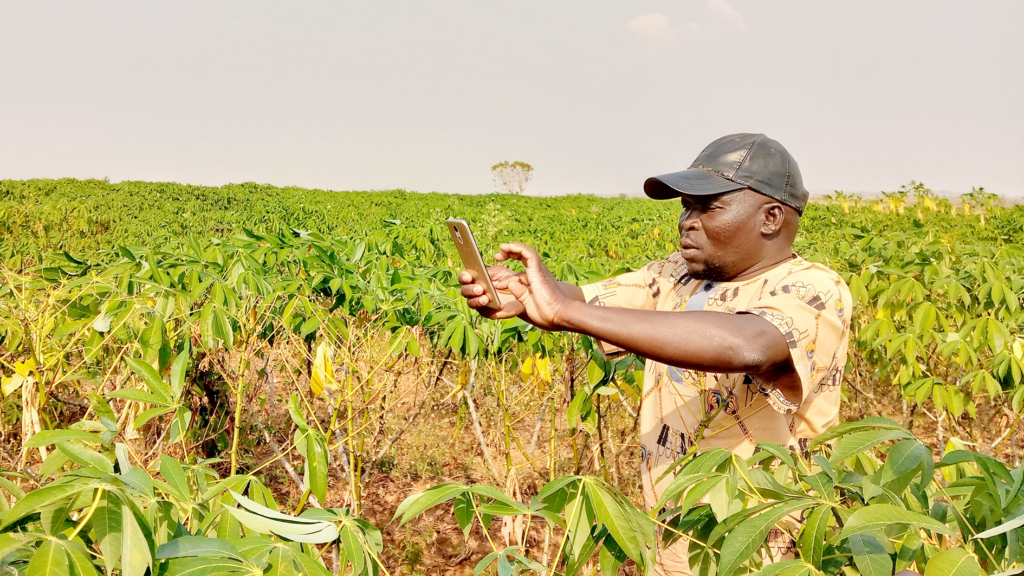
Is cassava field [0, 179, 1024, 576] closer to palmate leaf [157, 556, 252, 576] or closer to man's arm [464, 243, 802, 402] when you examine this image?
palmate leaf [157, 556, 252, 576]

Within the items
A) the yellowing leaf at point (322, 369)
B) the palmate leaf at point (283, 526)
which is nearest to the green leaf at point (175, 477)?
the palmate leaf at point (283, 526)

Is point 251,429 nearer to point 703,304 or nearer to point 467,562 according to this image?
point 467,562

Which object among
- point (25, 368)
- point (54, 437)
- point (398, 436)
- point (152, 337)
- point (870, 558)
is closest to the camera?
point (870, 558)

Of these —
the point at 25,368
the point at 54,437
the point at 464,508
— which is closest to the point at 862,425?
the point at 464,508

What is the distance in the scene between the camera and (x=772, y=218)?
1198mm

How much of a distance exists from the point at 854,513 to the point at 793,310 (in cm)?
50

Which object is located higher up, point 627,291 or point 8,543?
point 627,291

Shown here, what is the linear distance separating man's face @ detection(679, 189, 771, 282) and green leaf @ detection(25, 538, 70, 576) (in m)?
1.03

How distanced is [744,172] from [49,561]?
3.57 feet

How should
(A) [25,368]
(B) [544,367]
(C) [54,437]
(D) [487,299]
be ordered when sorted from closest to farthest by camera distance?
(C) [54,437]
(D) [487,299]
(A) [25,368]
(B) [544,367]

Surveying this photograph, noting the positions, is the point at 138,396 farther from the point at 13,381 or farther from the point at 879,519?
the point at 879,519

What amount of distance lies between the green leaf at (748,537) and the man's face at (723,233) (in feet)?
A: 2.15

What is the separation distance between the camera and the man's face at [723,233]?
1.18m

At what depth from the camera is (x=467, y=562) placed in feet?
7.49
